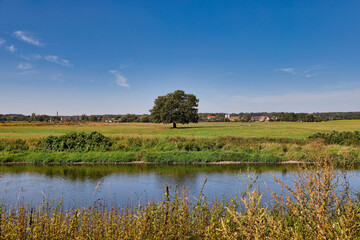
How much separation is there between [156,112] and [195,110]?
31.5 feet

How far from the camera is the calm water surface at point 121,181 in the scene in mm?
13834

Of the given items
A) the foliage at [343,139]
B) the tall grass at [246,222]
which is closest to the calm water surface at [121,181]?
the tall grass at [246,222]

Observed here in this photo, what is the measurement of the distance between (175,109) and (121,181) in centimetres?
4664

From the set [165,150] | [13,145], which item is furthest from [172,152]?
[13,145]

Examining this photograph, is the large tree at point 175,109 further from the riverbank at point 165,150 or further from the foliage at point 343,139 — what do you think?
the foliage at point 343,139

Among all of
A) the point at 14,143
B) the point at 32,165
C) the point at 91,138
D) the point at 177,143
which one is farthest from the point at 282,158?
the point at 14,143

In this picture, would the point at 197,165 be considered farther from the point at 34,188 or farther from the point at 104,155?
the point at 34,188

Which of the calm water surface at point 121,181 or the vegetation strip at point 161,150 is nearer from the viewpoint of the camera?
the calm water surface at point 121,181

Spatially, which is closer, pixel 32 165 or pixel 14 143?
pixel 32 165

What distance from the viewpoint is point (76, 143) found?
28.8 meters

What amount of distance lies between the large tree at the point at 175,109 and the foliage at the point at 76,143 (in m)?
33.8

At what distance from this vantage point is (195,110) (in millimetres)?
67812

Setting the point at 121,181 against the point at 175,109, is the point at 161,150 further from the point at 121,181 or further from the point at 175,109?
the point at 175,109

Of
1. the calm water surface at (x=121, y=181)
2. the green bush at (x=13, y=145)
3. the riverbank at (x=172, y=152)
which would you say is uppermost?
the green bush at (x=13, y=145)
